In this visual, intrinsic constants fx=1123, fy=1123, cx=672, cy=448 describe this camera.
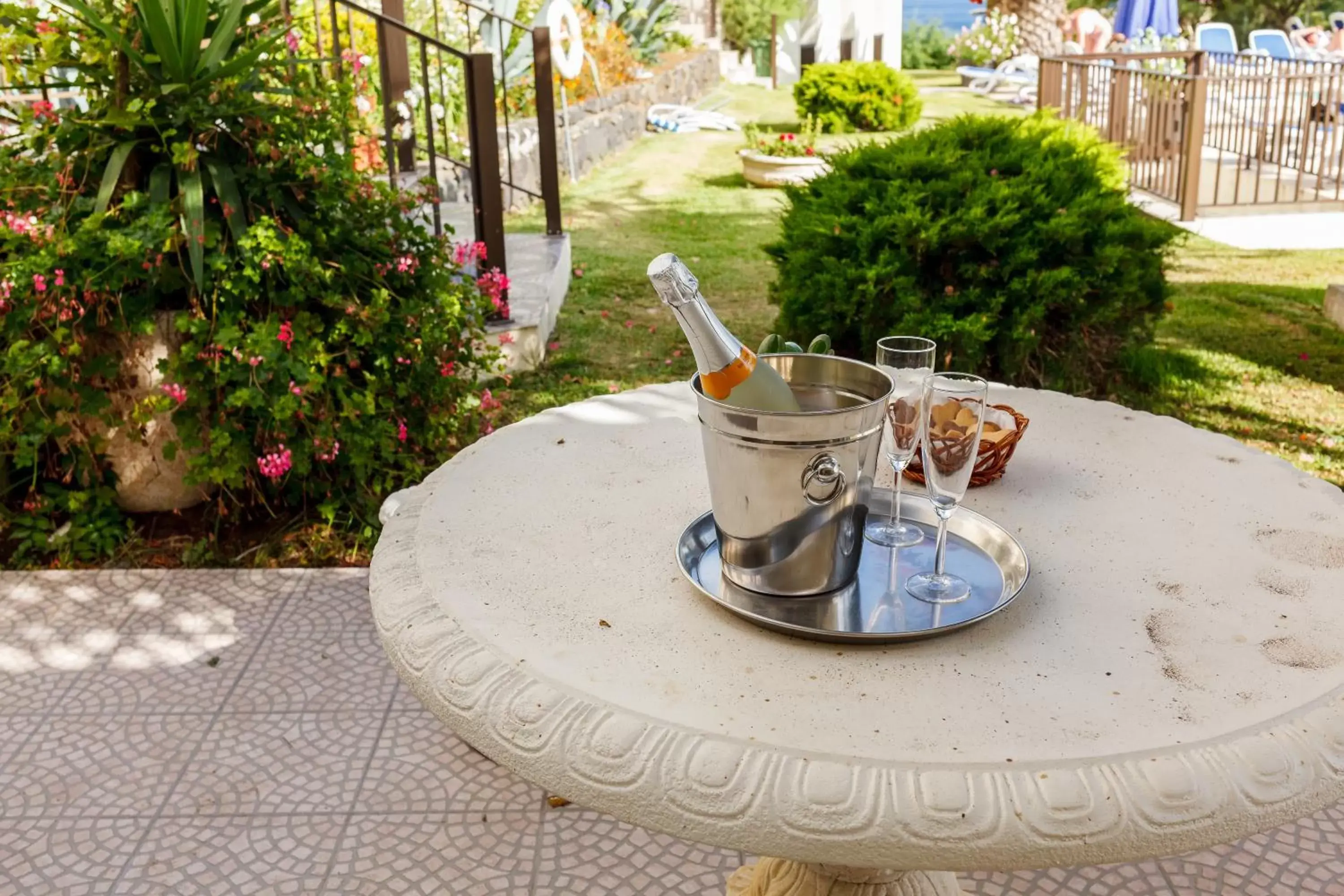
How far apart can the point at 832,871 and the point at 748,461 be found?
728mm

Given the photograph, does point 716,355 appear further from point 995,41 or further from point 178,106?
point 995,41

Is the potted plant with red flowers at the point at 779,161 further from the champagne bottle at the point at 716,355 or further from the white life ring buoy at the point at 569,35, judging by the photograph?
the champagne bottle at the point at 716,355

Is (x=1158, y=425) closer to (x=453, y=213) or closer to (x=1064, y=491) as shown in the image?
(x=1064, y=491)

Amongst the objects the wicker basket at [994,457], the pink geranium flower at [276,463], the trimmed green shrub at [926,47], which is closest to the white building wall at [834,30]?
the trimmed green shrub at [926,47]

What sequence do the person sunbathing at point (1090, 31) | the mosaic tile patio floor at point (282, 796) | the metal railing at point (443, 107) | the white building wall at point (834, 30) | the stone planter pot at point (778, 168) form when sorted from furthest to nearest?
the white building wall at point (834, 30)
the person sunbathing at point (1090, 31)
the stone planter pot at point (778, 168)
the metal railing at point (443, 107)
the mosaic tile patio floor at point (282, 796)

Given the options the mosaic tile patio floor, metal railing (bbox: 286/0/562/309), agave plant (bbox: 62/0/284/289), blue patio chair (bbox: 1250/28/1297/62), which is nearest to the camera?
the mosaic tile patio floor

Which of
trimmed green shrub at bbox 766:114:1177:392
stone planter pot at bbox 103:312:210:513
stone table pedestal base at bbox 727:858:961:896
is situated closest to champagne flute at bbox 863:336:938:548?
stone table pedestal base at bbox 727:858:961:896

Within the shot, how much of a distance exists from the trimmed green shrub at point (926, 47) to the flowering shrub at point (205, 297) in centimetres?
2711

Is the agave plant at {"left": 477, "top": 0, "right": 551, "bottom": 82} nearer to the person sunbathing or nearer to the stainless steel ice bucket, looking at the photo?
the stainless steel ice bucket

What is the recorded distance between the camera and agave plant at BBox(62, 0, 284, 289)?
9.92ft

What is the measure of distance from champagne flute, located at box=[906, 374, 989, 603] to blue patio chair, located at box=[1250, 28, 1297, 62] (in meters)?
16.5

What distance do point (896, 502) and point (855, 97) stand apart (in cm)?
1254

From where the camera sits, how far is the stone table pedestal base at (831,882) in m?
1.69

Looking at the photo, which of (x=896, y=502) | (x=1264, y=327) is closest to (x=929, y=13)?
(x=1264, y=327)
